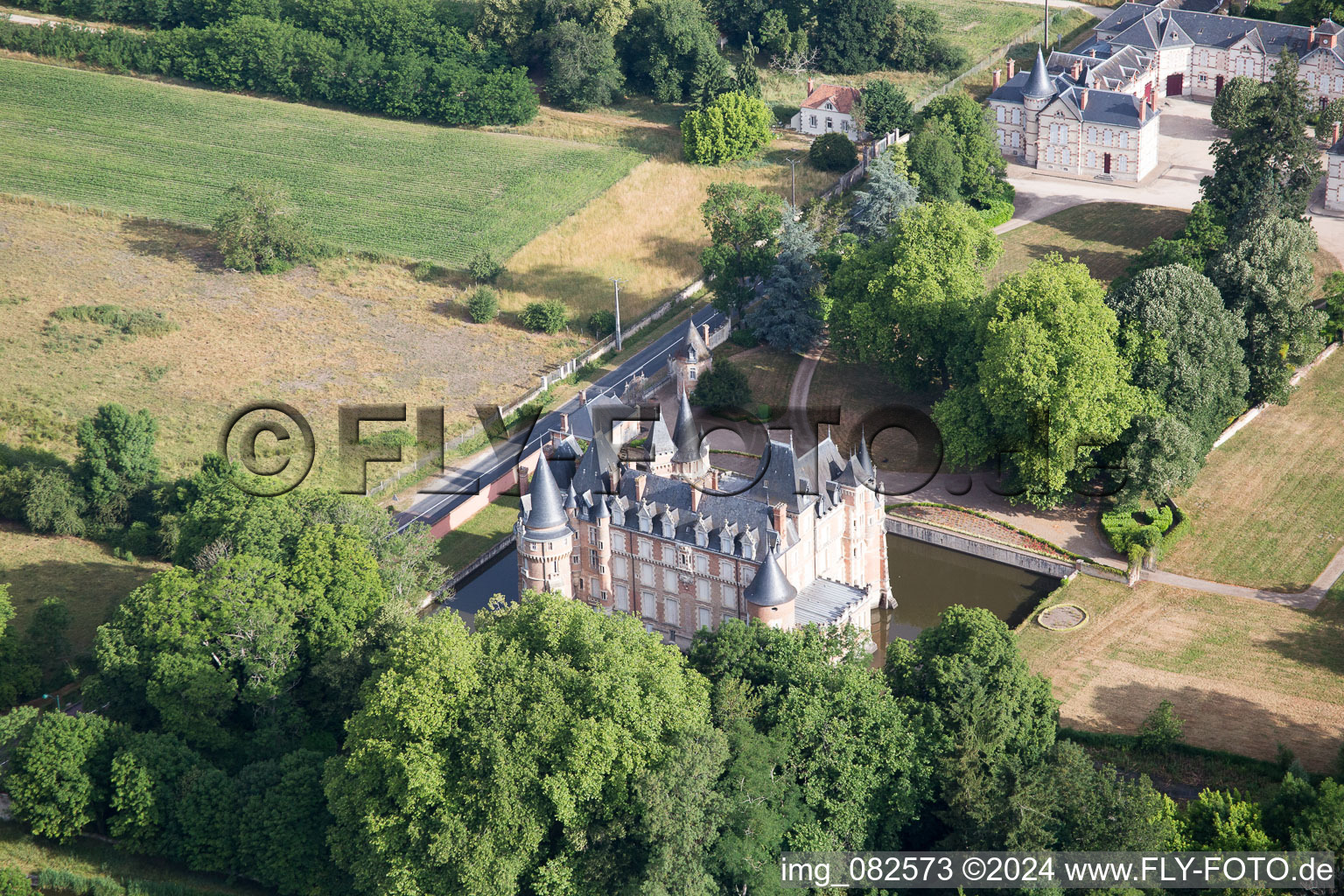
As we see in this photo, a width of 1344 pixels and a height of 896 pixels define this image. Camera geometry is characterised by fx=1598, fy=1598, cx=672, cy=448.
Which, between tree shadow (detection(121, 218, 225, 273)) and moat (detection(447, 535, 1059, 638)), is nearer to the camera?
moat (detection(447, 535, 1059, 638))

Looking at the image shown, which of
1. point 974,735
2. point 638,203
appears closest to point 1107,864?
point 974,735

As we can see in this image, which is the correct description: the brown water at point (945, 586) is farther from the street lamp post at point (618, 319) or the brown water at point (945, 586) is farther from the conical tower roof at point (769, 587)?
the street lamp post at point (618, 319)

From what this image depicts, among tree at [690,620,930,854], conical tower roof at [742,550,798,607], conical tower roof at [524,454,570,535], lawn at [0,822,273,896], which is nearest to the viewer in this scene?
tree at [690,620,930,854]

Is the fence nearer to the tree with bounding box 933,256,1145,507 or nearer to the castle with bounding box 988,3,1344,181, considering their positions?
the tree with bounding box 933,256,1145,507

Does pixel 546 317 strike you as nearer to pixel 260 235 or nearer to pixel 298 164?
pixel 260 235

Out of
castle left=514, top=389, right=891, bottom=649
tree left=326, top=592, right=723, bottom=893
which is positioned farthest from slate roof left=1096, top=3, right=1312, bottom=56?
tree left=326, top=592, right=723, bottom=893

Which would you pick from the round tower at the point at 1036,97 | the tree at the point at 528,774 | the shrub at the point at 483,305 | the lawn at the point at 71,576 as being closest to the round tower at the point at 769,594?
the tree at the point at 528,774
